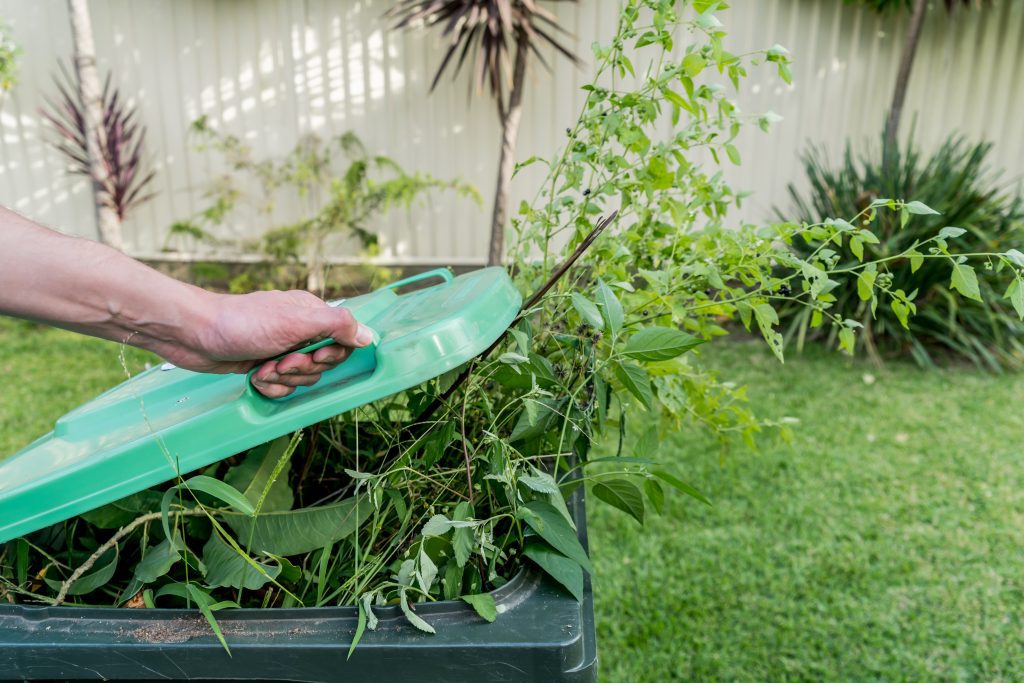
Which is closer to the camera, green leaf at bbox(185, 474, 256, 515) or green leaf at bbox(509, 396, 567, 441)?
green leaf at bbox(185, 474, 256, 515)

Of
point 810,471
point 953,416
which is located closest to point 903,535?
point 810,471

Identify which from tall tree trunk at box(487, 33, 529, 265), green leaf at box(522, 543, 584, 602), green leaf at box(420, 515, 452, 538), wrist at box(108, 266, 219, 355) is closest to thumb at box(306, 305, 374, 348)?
wrist at box(108, 266, 219, 355)

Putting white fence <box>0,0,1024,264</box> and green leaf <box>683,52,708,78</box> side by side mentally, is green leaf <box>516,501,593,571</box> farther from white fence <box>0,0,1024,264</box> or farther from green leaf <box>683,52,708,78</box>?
white fence <box>0,0,1024,264</box>

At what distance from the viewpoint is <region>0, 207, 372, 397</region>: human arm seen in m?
0.86

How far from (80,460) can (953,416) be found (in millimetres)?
3741

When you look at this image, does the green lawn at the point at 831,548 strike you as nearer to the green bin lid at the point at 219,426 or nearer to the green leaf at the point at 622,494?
the green leaf at the point at 622,494

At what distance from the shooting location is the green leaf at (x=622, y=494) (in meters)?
0.99

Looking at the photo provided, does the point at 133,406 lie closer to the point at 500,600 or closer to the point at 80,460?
the point at 80,460

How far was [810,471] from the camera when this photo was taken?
3.05 metres

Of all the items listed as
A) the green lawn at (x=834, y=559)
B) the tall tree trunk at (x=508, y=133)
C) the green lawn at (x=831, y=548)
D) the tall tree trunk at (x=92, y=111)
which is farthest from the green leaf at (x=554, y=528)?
the tall tree trunk at (x=92, y=111)

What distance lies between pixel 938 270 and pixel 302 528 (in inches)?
172

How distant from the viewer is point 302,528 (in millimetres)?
970

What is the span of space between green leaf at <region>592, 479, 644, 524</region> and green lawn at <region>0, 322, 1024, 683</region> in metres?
0.54

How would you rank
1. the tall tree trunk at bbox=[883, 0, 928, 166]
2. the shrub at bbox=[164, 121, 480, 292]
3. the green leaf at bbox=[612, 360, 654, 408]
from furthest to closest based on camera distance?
the shrub at bbox=[164, 121, 480, 292]
the tall tree trunk at bbox=[883, 0, 928, 166]
the green leaf at bbox=[612, 360, 654, 408]
